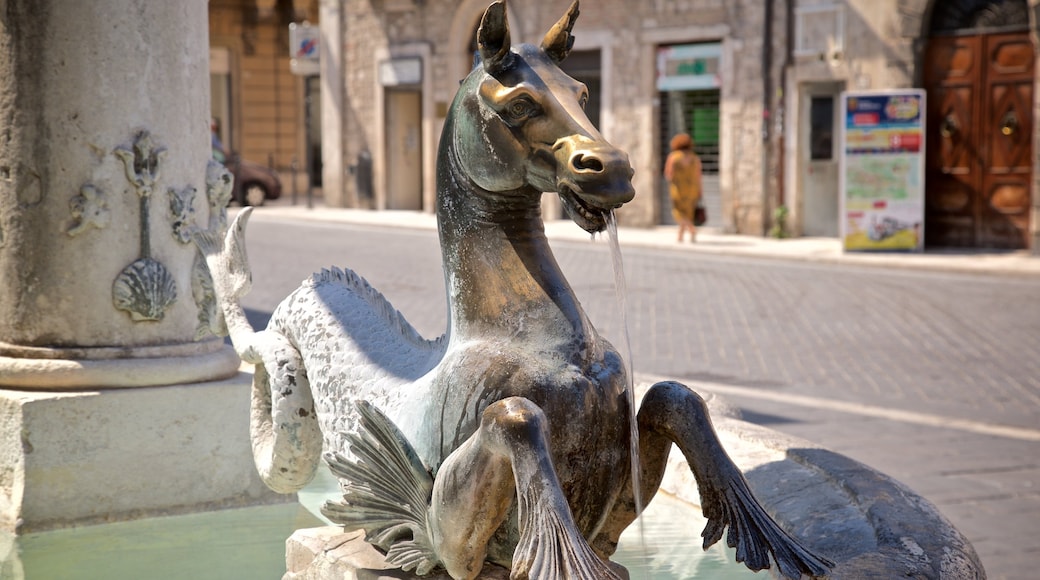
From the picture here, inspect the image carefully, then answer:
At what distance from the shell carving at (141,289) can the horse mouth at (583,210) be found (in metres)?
2.41

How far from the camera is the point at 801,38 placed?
1916 cm

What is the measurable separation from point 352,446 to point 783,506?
1.10 metres

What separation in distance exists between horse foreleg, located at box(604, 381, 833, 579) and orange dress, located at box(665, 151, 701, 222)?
1554 cm

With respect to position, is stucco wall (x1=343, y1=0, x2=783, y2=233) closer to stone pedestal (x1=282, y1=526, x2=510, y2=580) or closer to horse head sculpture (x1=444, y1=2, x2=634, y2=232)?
stone pedestal (x1=282, y1=526, x2=510, y2=580)

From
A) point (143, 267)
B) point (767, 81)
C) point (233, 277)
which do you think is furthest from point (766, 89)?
point (233, 277)

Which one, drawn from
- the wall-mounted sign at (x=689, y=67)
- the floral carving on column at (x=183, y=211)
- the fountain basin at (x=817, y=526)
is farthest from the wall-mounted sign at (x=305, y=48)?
the fountain basin at (x=817, y=526)

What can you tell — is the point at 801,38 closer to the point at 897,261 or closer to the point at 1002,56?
the point at 1002,56

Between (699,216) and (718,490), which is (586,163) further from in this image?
(699,216)

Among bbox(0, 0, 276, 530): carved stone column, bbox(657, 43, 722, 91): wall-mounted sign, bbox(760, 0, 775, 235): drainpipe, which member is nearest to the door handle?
bbox(760, 0, 775, 235): drainpipe

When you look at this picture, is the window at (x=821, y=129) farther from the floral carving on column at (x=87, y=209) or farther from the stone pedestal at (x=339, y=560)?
the stone pedestal at (x=339, y=560)

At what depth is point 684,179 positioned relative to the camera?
59.1 feet

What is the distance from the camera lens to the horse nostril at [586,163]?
7.39 ft

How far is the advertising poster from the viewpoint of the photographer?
16.4 meters

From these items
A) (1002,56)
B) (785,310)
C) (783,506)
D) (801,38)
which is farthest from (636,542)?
(801,38)
